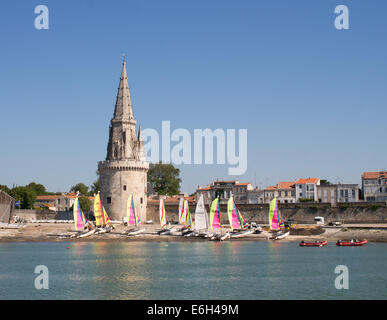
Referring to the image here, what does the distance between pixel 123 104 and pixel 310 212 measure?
3457 cm

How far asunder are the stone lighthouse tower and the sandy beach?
269 inches

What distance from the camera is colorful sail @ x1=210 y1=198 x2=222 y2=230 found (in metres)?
68.4

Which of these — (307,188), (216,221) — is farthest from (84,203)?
(216,221)

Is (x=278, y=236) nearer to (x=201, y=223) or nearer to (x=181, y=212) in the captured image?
(x=201, y=223)

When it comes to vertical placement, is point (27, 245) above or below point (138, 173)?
below

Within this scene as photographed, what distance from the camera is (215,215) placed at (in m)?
68.8

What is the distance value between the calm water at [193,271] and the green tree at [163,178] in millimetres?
59431

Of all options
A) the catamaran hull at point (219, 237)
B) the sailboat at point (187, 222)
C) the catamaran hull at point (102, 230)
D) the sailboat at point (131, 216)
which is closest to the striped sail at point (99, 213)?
the catamaran hull at point (102, 230)
